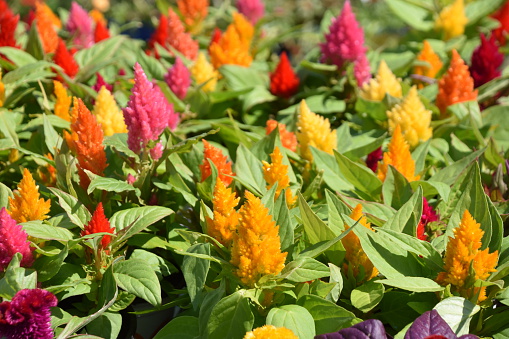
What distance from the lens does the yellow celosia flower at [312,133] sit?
2.10 m

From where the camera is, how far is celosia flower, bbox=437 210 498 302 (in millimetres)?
1424

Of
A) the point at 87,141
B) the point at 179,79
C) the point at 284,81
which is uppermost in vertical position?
the point at 87,141

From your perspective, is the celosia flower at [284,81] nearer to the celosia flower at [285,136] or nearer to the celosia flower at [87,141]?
the celosia flower at [285,136]

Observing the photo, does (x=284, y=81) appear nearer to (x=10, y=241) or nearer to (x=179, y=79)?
(x=179, y=79)

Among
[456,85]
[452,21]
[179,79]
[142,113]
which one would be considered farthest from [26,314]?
[452,21]

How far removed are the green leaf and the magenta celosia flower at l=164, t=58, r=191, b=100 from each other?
1324 mm

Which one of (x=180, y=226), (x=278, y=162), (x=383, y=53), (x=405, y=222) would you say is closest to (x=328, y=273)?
(x=405, y=222)

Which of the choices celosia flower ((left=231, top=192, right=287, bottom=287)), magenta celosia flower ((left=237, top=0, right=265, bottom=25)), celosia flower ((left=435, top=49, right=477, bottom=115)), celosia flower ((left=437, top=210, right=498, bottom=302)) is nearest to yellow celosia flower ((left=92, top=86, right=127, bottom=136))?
celosia flower ((left=231, top=192, right=287, bottom=287))

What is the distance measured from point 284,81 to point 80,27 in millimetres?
1192

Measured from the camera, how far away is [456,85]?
246 centimetres

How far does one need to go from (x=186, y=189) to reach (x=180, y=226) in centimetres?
12

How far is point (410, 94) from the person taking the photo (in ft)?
7.43

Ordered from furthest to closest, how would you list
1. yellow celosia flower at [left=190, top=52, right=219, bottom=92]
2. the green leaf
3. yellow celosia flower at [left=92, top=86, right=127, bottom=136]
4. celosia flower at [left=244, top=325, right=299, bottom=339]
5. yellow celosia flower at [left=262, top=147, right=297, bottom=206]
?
yellow celosia flower at [left=190, top=52, right=219, bottom=92] → yellow celosia flower at [left=92, top=86, right=127, bottom=136] → yellow celosia flower at [left=262, top=147, right=297, bottom=206] → the green leaf → celosia flower at [left=244, top=325, right=299, bottom=339]

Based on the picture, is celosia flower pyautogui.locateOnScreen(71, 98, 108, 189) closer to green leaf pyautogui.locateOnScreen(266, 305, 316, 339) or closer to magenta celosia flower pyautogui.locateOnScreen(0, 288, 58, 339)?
magenta celosia flower pyautogui.locateOnScreen(0, 288, 58, 339)
